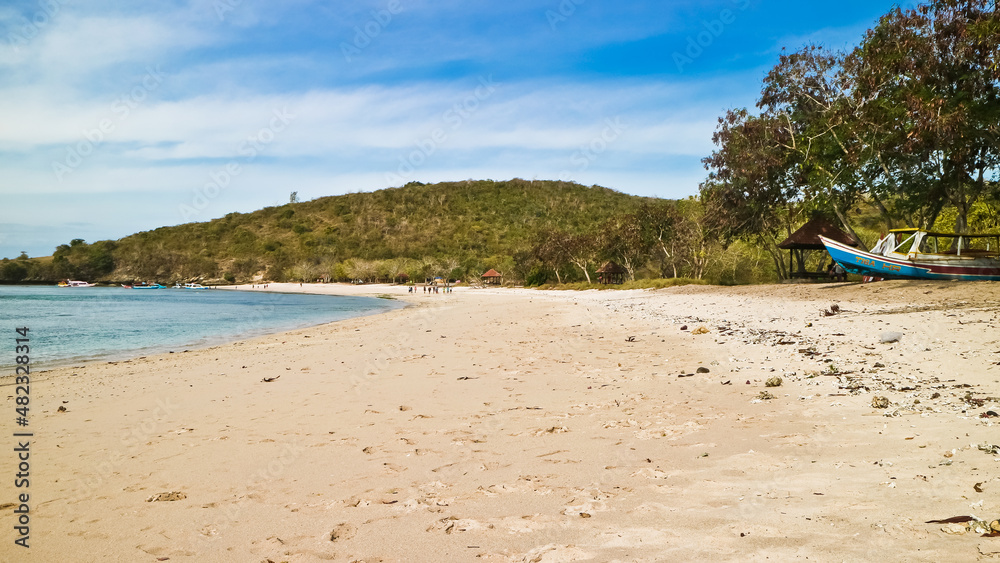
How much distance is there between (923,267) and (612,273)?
3955 cm

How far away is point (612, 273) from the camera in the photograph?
190 ft

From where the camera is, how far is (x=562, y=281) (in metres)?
63.8

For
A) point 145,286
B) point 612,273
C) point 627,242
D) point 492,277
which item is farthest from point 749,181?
point 145,286

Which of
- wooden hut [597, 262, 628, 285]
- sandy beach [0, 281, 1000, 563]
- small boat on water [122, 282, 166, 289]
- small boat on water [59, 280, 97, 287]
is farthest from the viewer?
small boat on water [59, 280, 97, 287]

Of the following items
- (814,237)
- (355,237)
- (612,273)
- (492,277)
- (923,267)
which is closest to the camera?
(923,267)

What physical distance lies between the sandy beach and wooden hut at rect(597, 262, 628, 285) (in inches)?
1884

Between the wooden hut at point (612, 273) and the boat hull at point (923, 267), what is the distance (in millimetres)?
36093

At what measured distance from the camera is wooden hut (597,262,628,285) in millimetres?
57281

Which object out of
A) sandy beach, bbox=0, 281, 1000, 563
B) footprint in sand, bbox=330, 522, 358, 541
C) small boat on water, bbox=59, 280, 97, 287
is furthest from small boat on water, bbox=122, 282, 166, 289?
footprint in sand, bbox=330, 522, 358, 541

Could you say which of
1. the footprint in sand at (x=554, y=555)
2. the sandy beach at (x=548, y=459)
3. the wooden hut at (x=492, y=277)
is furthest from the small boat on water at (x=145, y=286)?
the footprint in sand at (x=554, y=555)

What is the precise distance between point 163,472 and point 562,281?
60043 mm

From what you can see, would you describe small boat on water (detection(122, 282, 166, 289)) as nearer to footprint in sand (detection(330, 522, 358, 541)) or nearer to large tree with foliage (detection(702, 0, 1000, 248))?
large tree with foliage (detection(702, 0, 1000, 248))

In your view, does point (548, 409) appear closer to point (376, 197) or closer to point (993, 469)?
point (993, 469)

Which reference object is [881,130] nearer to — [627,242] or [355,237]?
[627,242]
